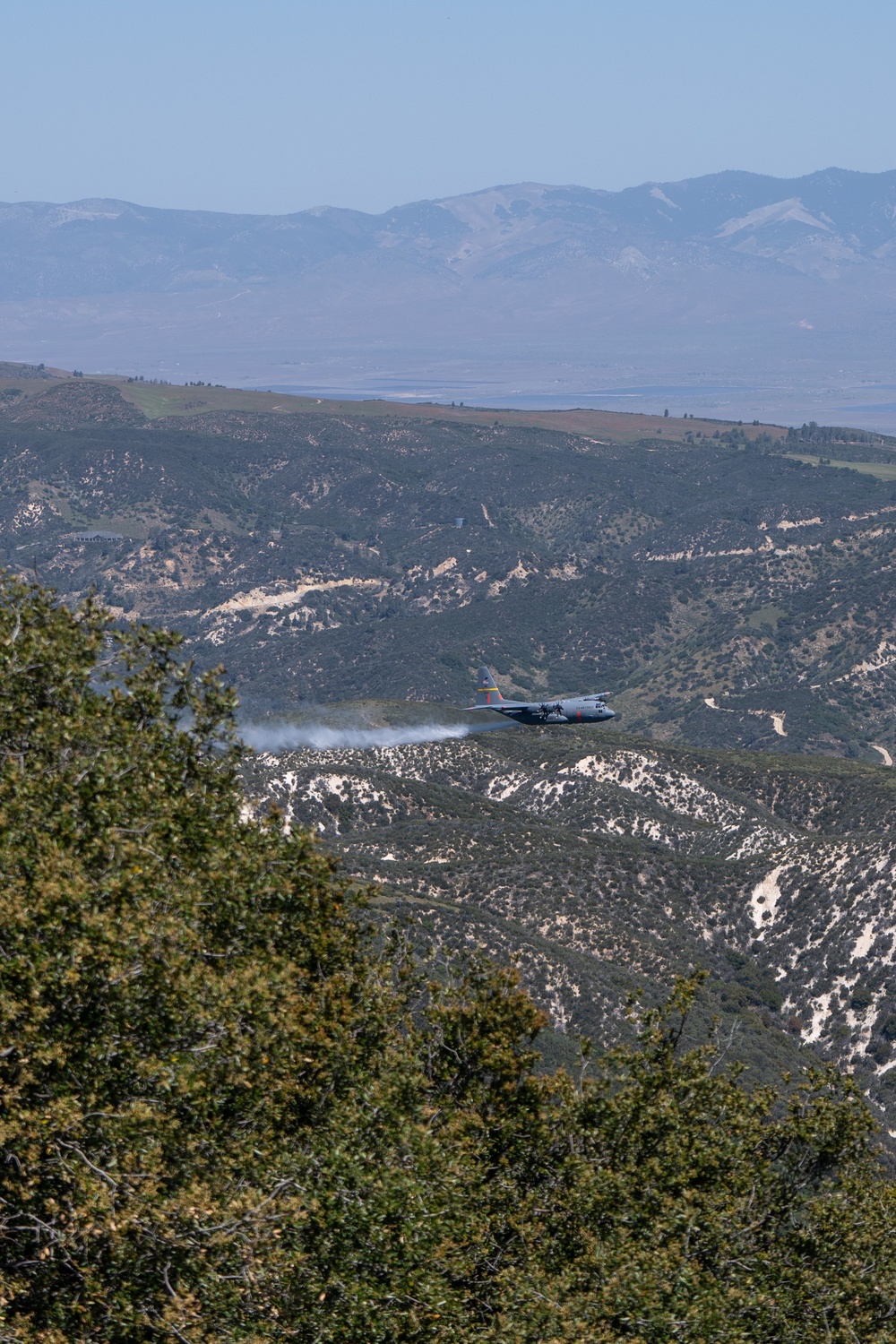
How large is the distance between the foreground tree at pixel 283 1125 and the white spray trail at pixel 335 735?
91638 mm

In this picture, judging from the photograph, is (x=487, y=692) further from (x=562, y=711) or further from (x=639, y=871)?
(x=639, y=871)

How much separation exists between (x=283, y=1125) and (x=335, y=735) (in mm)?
107290

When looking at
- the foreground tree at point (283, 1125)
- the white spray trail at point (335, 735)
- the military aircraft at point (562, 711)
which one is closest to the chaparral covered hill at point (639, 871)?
the white spray trail at point (335, 735)

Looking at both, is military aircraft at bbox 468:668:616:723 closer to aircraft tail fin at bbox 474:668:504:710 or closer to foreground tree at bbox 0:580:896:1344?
aircraft tail fin at bbox 474:668:504:710

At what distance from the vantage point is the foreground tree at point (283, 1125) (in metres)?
24.7

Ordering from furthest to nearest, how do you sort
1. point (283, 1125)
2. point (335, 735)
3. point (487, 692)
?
1. point (335, 735)
2. point (487, 692)
3. point (283, 1125)

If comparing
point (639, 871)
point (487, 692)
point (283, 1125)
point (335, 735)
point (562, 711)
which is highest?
point (283, 1125)

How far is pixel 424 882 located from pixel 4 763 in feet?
208

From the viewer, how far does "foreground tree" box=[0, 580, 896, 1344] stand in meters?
24.7

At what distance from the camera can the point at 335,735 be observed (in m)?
137

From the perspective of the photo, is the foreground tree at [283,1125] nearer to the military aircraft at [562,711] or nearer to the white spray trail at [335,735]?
the military aircraft at [562,711]

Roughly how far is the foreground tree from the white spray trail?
91.6 metres

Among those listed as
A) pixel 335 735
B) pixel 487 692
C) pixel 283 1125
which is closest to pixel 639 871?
pixel 487 692

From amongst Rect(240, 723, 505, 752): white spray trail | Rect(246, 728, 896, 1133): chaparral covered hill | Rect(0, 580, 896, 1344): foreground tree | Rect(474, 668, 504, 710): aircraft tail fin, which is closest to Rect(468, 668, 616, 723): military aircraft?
Rect(474, 668, 504, 710): aircraft tail fin
